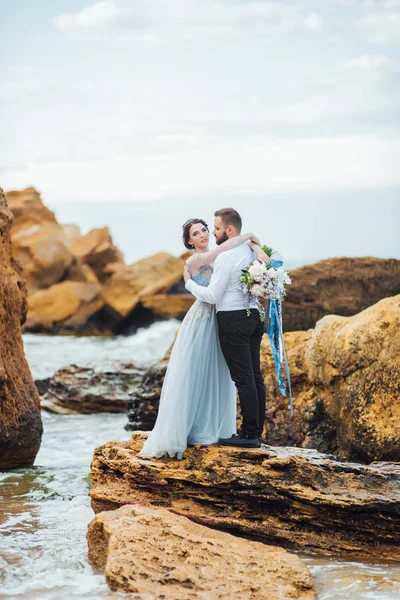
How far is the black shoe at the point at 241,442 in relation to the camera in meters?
6.69

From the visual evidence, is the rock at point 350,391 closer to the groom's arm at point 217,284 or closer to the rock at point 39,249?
the groom's arm at point 217,284

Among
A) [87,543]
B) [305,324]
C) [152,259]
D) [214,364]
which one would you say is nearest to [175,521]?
[87,543]

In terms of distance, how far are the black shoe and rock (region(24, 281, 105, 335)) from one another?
3141 cm

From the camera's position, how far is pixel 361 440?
7816 millimetres

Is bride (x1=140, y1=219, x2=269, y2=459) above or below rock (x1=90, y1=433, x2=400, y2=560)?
above

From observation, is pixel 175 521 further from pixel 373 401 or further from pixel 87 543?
pixel 373 401

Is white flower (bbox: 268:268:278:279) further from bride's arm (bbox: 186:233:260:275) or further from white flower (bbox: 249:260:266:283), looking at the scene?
bride's arm (bbox: 186:233:260:275)

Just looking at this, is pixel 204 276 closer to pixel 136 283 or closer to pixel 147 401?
pixel 147 401

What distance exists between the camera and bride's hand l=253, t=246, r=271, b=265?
676cm

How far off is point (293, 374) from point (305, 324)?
Answer: 13.3 feet

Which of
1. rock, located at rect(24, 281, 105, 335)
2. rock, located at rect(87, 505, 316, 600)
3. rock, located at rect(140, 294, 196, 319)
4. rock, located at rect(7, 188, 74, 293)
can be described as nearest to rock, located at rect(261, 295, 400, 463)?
rock, located at rect(87, 505, 316, 600)

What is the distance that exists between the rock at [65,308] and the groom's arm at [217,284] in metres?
31.5

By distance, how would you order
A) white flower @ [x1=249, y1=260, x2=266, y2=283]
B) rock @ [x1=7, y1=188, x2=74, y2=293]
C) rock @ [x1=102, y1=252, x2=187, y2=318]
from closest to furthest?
white flower @ [x1=249, y1=260, x2=266, y2=283] → rock @ [x1=102, y1=252, x2=187, y2=318] → rock @ [x1=7, y1=188, x2=74, y2=293]

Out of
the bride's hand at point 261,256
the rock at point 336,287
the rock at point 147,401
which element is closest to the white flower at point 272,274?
the bride's hand at point 261,256
